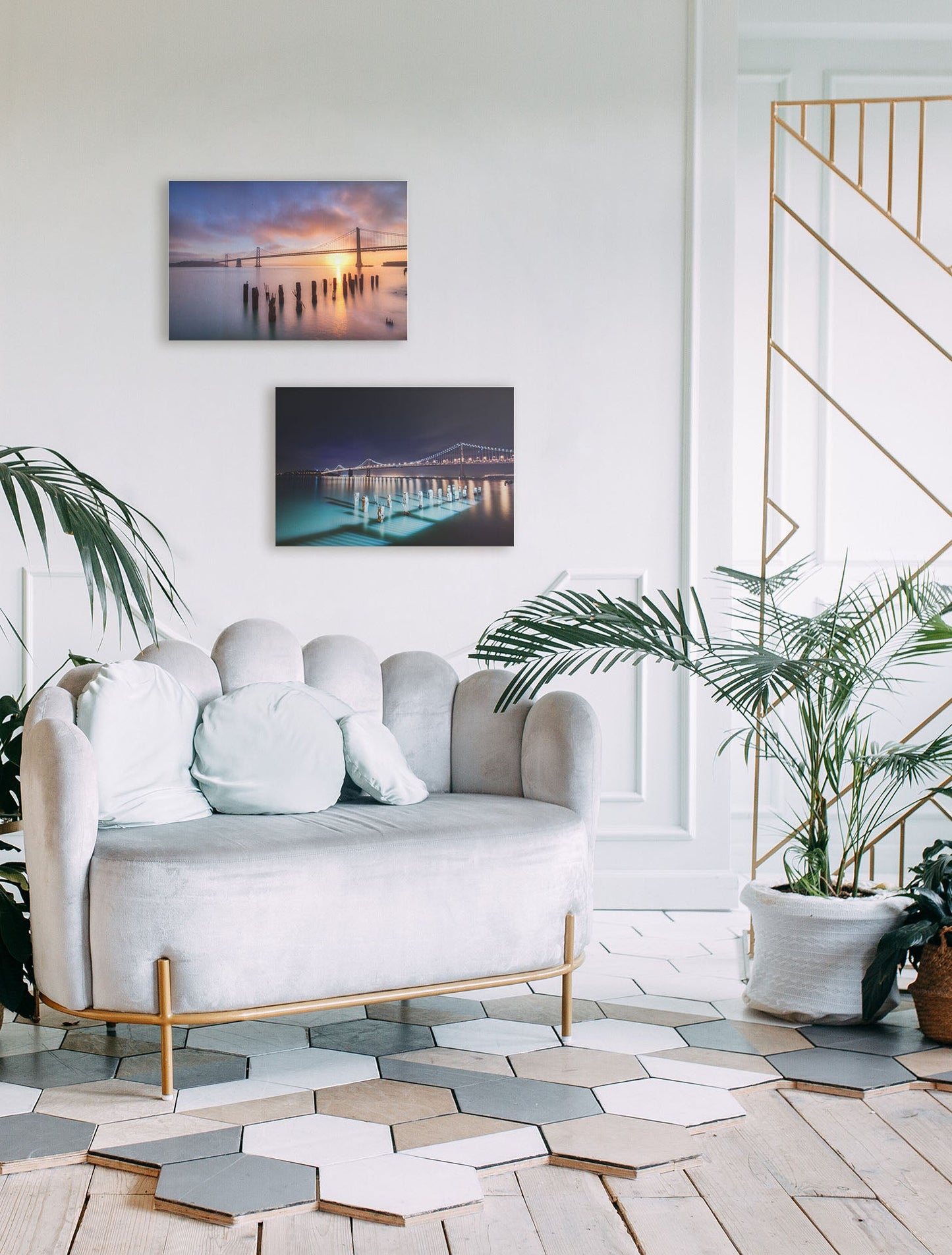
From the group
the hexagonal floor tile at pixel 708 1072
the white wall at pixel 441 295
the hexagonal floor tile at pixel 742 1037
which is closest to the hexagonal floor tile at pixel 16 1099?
the hexagonal floor tile at pixel 708 1072

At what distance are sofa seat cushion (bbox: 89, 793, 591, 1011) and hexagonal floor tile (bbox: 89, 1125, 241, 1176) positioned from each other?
0.71ft

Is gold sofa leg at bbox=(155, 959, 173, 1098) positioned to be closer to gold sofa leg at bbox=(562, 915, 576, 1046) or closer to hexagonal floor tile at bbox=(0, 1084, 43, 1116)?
hexagonal floor tile at bbox=(0, 1084, 43, 1116)

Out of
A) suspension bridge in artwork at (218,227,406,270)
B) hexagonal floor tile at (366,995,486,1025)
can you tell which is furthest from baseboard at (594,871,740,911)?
suspension bridge in artwork at (218,227,406,270)

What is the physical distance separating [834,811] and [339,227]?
8.76ft

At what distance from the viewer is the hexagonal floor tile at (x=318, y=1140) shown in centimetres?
175

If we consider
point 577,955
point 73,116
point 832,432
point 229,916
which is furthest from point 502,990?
point 73,116

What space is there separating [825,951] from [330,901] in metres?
1.04

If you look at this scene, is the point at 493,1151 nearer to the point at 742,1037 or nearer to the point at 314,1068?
the point at 314,1068

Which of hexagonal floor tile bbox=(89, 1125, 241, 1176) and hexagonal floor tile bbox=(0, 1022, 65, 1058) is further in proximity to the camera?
hexagonal floor tile bbox=(0, 1022, 65, 1058)

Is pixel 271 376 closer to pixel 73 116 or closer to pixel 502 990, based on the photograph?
pixel 73 116

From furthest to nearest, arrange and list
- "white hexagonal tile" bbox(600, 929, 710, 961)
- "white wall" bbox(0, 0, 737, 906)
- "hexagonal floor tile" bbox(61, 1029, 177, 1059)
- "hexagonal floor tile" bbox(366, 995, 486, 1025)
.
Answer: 1. "white wall" bbox(0, 0, 737, 906)
2. "white hexagonal tile" bbox(600, 929, 710, 961)
3. "hexagonal floor tile" bbox(366, 995, 486, 1025)
4. "hexagonal floor tile" bbox(61, 1029, 177, 1059)

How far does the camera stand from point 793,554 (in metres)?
4.16

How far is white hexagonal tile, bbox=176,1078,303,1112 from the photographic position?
6.43ft

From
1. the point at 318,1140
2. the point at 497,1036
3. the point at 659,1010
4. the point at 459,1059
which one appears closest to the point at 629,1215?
the point at 318,1140
